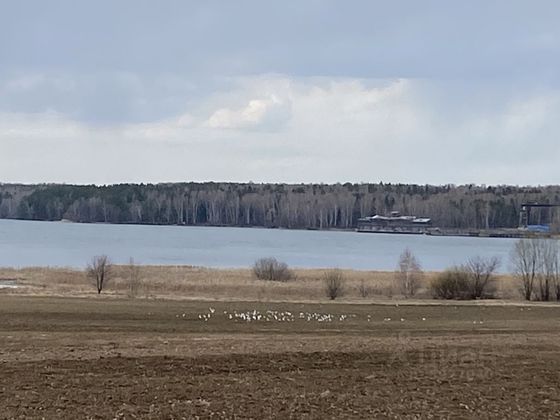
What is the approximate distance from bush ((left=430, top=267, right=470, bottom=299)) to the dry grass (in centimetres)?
96

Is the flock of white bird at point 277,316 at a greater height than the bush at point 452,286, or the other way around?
the bush at point 452,286

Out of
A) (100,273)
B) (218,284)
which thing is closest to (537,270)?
(218,284)

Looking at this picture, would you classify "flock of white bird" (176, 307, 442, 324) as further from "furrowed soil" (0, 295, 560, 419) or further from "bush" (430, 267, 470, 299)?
"bush" (430, 267, 470, 299)

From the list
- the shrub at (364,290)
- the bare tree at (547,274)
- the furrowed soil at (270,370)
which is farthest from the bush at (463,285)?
the furrowed soil at (270,370)

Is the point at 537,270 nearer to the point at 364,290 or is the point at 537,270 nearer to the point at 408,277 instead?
the point at 408,277

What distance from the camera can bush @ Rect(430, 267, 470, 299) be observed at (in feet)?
167

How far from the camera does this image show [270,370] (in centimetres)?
1504

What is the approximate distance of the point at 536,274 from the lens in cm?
5450

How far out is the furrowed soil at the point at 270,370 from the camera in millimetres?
11750

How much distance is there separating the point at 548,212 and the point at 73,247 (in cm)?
12227

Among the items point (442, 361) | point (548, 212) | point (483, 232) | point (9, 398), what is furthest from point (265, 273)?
point (548, 212)

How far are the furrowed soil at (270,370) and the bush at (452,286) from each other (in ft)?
79.7

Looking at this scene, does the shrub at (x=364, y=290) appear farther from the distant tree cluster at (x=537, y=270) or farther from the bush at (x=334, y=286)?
the distant tree cluster at (x=537, y=270)

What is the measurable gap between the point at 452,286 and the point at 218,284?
46.2 ft
